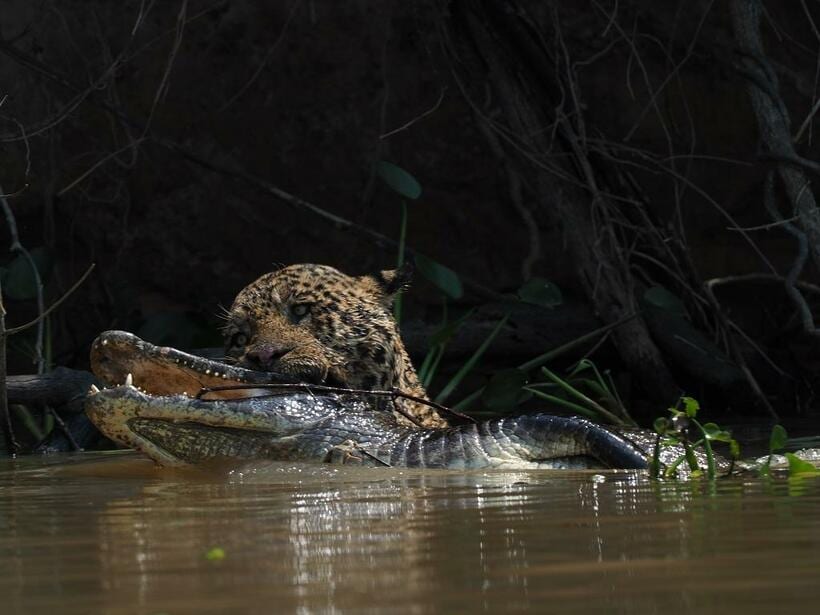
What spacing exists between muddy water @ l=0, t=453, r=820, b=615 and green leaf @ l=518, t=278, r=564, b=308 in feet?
11.7

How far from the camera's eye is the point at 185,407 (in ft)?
17.8

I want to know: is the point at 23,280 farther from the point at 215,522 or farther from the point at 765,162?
the point at 215,522

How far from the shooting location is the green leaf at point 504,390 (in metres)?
7.86

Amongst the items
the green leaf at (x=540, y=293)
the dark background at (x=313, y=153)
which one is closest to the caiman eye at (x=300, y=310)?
the green leaf at (x=540, y=293)

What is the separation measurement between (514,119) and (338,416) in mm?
3518

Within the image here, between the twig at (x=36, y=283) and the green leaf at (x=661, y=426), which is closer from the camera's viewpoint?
the green leaf at (x=661, y=426)

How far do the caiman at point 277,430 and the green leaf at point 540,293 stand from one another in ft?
8.37

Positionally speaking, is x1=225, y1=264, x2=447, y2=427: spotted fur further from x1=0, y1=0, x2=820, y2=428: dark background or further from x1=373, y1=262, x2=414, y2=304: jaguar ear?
x1=0, y1=0, x2=820, y2=428: dark background

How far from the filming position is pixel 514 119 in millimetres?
8773

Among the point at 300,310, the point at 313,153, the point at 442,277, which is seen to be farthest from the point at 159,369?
the point at 313,153

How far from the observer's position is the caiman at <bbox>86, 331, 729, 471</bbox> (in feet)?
17.8

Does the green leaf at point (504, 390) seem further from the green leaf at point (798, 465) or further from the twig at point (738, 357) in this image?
the green leaf at point (798, 465)

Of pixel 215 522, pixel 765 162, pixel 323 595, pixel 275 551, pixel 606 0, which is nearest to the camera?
pixel 323 595

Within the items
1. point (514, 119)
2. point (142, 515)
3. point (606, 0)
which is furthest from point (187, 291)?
point (142, 515)
